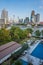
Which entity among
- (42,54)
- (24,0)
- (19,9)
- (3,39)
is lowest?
(42,54)

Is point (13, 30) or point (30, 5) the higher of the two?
point (30, 5)

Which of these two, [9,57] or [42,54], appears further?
[42,54]

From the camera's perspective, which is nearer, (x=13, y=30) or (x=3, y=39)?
(x=3, y=39)

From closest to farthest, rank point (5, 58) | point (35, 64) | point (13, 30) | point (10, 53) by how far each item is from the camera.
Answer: point (35, 64) < point (5, 58) < point (10, 53) < point (13, 30)

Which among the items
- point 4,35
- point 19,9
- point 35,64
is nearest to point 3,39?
point 4,35

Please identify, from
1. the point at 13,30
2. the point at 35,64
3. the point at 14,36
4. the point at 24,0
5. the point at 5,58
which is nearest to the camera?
the point at 35,64

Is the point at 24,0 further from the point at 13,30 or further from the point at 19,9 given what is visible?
the point at 13,30

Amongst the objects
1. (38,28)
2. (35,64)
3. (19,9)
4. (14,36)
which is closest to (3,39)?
(14,36)

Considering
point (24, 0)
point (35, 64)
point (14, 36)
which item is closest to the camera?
point (35, 64)

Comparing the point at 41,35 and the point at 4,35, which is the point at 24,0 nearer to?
the point at 4,35
